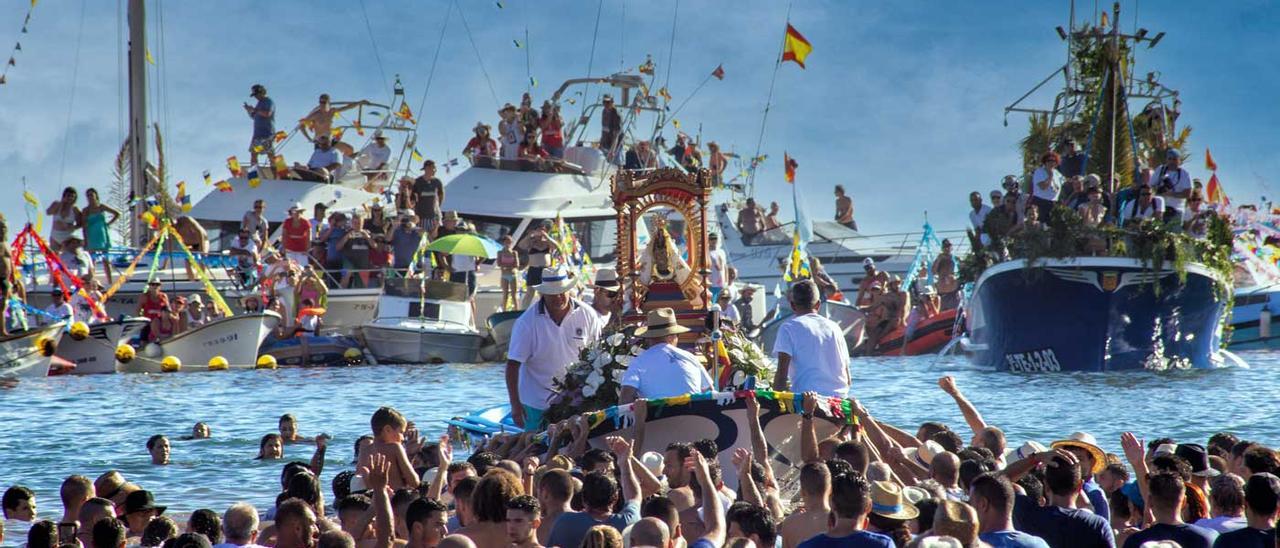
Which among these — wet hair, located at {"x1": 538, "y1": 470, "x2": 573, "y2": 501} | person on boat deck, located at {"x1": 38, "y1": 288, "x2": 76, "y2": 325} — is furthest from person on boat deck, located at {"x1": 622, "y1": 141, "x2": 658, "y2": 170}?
wet hair, located at {"x1": 538, "y1": 470, "x2": 573, "y2": 501}

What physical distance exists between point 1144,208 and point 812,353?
1464 cm

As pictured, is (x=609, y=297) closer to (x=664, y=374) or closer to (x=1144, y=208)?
(x=664, y=374)

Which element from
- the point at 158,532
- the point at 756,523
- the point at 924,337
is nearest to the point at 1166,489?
the point at 756,523

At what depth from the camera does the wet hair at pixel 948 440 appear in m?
10.5

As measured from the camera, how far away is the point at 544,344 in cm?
1224

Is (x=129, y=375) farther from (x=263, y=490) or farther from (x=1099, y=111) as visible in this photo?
(x=1099, y=111)

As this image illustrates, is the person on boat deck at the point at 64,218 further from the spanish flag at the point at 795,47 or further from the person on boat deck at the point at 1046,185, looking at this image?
the person on boat deck at the point at 1046,185

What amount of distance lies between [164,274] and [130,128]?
19.1 feet

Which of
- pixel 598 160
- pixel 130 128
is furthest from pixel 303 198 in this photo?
pixel 598 160

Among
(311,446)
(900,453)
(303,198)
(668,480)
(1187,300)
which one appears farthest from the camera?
(303,198)

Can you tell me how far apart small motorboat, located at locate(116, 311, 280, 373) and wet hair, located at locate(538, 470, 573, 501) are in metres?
23.3

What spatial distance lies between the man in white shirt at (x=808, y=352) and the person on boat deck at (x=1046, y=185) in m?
15.3

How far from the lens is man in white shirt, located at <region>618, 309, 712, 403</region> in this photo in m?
10.9

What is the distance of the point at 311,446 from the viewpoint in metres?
19.2
